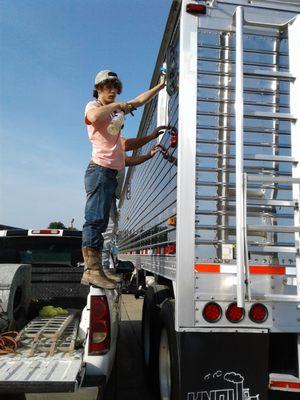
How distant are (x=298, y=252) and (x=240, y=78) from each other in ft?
3.91

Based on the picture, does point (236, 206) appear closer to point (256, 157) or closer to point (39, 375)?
point (256, 157)

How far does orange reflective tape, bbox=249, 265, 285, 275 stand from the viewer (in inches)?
116

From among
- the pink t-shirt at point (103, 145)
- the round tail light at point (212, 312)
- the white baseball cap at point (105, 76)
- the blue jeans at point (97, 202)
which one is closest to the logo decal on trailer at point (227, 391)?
the round tail light at point (212, 312)

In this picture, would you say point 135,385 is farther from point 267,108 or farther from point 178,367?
point 267,108

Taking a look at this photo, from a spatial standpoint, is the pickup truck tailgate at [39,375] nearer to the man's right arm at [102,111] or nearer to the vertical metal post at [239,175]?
the vertical metal post at [239,175]

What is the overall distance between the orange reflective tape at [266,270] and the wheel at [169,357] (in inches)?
25.4

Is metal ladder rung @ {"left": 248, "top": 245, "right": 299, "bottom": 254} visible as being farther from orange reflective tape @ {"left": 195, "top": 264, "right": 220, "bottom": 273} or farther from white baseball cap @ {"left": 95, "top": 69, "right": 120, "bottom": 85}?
white baseball cap @ {"left": 95, "top": 69, "right": 120, "bottom": 85}

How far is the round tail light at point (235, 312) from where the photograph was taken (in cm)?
280

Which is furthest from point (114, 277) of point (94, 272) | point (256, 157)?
point (256, 157)

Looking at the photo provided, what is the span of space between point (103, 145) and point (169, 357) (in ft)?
6.06

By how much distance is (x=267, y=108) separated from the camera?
3207mm

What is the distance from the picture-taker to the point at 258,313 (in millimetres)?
2822

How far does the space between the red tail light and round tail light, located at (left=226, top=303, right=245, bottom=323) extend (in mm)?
903

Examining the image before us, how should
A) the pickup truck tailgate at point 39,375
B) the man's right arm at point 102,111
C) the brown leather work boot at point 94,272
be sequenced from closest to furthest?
the pickup truck tailgate at point 39,375, the brown leather work boot at point 94,272, the man's right arm at point 102,111
